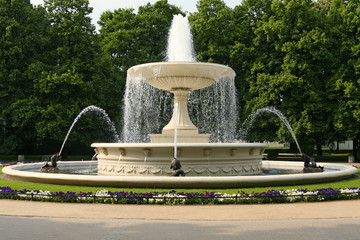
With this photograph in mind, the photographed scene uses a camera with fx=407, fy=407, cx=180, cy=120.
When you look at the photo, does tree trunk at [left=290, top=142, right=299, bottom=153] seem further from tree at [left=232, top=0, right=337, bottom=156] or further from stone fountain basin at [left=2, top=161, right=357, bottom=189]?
stone fountain basin at [left=2, top=161, right=357, bottom=189]

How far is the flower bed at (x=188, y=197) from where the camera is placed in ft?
34.1

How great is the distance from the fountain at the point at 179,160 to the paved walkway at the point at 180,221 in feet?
7.34

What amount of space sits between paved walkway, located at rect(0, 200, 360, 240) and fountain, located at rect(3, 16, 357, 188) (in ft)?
7.34

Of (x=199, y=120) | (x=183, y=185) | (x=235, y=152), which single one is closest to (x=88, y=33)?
(x=199, y=120)

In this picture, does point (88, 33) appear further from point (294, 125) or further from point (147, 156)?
point (147, 156)

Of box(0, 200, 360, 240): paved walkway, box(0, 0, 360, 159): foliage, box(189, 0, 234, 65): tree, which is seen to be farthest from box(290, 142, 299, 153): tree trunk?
box(0, 200, 360, 240): paved walkway

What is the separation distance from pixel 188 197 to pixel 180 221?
6.83 ft

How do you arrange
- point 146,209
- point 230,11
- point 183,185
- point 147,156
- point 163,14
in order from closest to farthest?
1. point 146,209
2. point 183,185
3. point 147,156
4. point 230,11
5. point 163,14

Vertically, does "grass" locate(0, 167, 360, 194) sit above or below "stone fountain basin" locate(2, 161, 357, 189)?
below

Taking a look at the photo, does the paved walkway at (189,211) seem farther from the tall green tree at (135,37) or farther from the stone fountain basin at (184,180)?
the tall green tree at (135,37)

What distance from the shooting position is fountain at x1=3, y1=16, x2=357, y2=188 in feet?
40.8

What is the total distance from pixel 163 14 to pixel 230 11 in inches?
280

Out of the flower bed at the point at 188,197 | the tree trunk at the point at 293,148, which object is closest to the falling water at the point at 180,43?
the flower bed at the point at 188,197

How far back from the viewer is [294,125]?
31031 millimetres
